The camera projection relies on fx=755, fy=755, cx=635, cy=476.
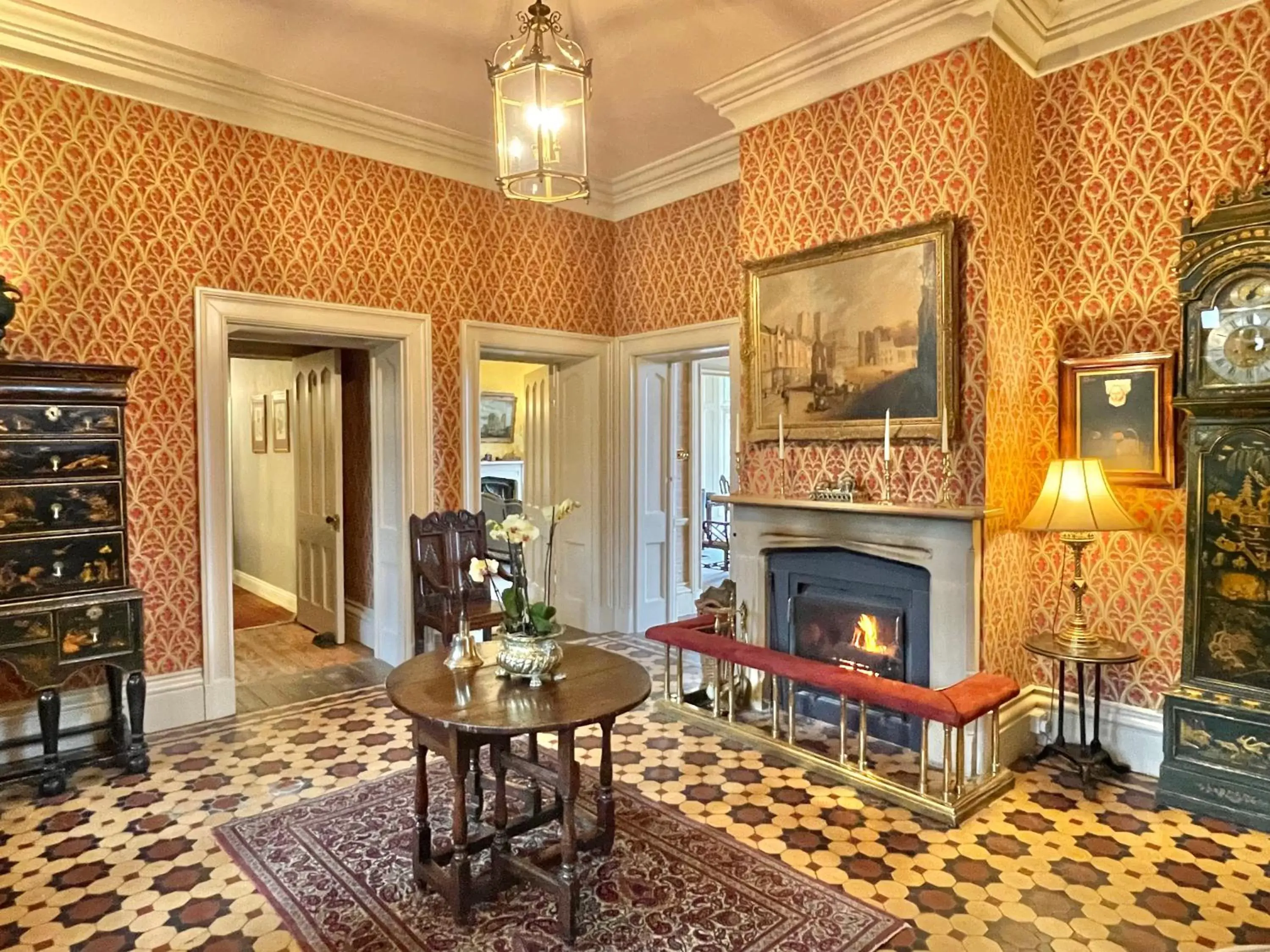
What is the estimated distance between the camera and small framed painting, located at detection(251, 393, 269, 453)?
687 centimetres

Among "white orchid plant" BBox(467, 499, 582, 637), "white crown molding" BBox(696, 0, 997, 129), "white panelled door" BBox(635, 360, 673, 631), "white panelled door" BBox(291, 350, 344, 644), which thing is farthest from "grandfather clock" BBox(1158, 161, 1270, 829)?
"white panelled door" BBox(291, 350, 344, 644)

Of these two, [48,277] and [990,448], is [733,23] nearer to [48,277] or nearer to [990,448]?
[990,448]

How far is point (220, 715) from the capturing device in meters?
4.09

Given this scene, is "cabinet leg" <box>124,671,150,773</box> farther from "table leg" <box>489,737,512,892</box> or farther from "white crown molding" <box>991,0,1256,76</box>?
"white crown molding" <box>991,0,1256,76</box>

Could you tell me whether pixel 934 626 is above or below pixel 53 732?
above

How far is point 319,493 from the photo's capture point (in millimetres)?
5836

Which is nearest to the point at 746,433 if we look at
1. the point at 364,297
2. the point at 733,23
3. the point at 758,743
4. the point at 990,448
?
the point at 990,448

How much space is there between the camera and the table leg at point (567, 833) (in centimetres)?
223

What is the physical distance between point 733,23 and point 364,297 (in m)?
A: 2.59

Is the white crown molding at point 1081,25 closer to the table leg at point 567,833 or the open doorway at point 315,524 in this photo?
the table leg at point 567,833

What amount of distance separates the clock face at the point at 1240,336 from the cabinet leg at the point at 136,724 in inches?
185

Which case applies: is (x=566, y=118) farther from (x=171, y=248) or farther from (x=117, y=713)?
(x=117, y=713)

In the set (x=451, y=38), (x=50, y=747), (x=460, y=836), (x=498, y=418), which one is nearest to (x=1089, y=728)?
(x=460, y=836)

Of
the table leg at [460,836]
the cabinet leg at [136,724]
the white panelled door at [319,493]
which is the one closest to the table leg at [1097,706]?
the table leg at [460,836]
